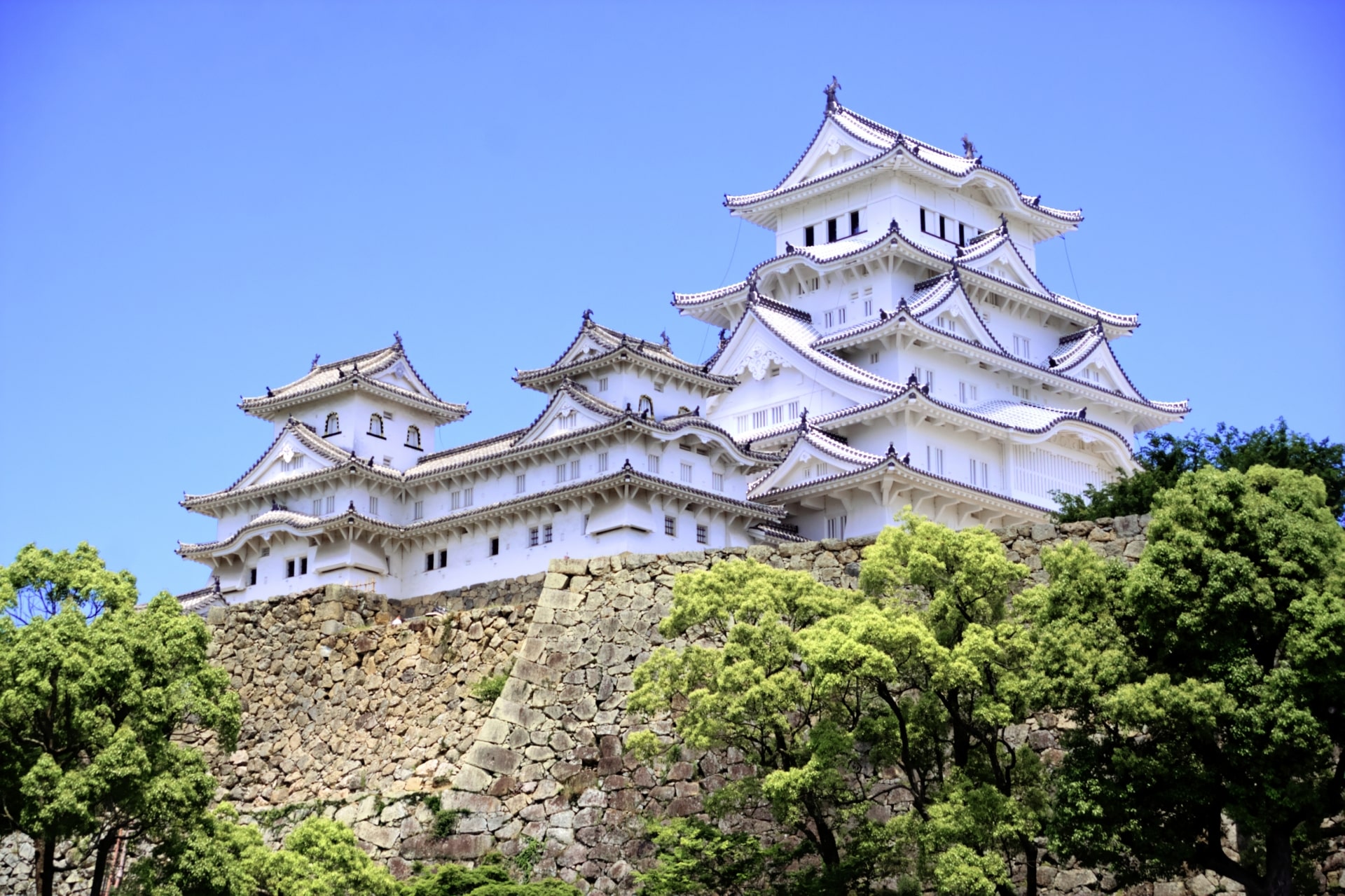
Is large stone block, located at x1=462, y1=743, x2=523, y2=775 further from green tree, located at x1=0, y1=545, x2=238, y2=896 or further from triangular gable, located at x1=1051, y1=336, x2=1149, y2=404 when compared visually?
triangular gable, located at x1=1051, y1=336, x2=1149, y2=404

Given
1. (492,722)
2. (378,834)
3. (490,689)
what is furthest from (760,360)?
(378,834)

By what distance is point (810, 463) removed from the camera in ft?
157

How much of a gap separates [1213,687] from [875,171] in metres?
37.0

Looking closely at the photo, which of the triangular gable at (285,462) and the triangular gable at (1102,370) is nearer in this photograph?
the triangular gable at (285,462)

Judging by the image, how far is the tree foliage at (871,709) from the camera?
22906mm

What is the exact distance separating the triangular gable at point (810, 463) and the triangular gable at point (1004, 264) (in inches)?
383

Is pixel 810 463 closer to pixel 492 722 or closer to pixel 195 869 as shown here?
pixel 492 722

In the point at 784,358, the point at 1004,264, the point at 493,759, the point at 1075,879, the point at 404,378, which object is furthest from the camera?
the point at 1004,264

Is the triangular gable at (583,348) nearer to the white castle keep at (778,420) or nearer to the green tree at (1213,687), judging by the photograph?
the white castle keep at (778,420)

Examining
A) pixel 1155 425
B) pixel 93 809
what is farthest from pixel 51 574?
pixel 1155 425

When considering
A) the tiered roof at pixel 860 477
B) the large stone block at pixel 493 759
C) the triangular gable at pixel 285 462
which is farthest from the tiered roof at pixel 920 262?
the large stone block at pixel 493 759

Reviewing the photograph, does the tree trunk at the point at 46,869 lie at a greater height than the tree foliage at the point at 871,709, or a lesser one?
lesser

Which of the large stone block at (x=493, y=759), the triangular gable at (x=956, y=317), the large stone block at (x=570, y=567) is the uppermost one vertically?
the triangular gable at (x=956, y=317)

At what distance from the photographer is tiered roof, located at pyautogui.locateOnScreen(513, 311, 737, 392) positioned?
4684cm
